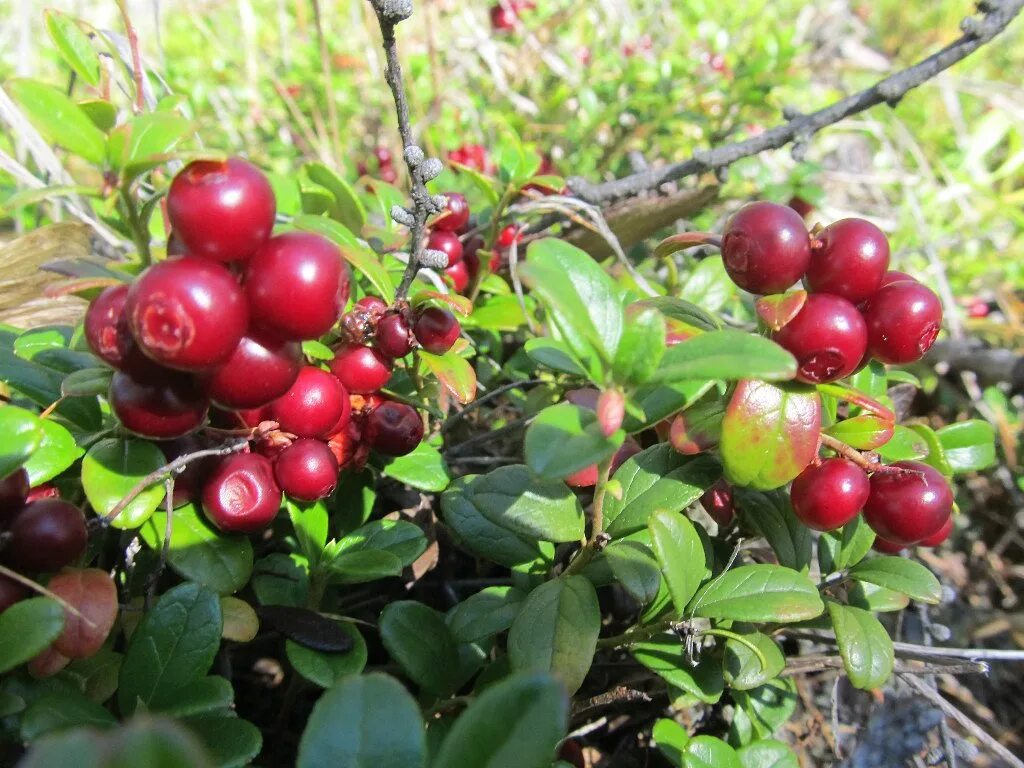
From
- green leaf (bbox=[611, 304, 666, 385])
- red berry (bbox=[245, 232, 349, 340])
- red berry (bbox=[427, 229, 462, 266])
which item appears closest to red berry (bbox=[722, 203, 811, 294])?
green leaf (bbox=[611, 304, 666, 385])

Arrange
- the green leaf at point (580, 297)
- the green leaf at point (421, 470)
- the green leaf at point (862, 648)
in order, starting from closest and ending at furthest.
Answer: the green leaf at point (580, 297) → the green leaf at point (862, 648) → the green leaf at point (421, 470)

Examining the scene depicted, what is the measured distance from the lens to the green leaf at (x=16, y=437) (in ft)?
3.00

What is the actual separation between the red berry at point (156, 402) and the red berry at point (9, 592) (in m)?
0.24

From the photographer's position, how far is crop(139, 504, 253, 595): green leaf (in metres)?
1.10

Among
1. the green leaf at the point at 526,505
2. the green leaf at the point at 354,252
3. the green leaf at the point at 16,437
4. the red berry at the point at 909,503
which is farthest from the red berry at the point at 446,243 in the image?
the red berry at the point at 909,503

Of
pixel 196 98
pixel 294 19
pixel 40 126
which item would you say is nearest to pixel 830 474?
pixel 40 126

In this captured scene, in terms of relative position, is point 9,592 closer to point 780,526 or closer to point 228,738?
point 228,738

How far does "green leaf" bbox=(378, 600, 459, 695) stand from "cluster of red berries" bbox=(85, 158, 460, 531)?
25cm

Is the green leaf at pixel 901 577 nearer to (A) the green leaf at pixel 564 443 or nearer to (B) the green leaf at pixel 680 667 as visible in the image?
(B) the green leaf at pixel 680 667

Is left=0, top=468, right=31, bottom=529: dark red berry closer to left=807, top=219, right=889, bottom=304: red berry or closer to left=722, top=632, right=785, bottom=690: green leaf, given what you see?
left=722, top=632, right=785, bottom=690: green leaf

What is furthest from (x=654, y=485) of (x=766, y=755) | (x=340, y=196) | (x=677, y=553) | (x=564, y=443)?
(x=340, y=196)

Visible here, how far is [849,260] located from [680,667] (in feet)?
2.25

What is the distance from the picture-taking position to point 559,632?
1058 millimetres

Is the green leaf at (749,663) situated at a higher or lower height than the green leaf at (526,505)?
lower
